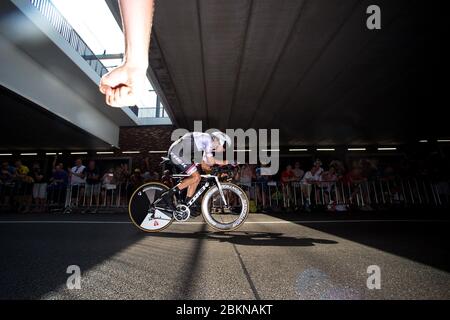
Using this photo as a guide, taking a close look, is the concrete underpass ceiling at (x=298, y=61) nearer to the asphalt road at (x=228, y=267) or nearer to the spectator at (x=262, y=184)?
the spectator at (x=262, y=184)

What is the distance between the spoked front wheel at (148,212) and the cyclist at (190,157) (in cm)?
18

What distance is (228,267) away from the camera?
2.01 meters

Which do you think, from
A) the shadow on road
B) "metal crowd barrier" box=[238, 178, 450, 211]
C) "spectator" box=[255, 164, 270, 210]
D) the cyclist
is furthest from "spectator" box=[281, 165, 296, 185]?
the shadow on road

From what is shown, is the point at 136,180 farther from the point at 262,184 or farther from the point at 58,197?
the point at 262,184

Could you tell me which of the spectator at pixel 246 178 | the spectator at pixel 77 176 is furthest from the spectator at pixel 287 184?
the spectator at pixel 77 176

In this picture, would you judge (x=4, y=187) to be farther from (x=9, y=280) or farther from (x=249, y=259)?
(x=249, y=259)

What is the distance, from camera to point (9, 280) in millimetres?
1713

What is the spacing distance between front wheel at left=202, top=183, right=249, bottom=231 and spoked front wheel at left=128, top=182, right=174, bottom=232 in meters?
0.69

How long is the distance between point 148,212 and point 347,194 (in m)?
7.95

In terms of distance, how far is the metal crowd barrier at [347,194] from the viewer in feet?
27.8

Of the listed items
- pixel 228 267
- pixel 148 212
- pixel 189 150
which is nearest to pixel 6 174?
pixel 148 212

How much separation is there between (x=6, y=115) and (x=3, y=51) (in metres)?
3.79
